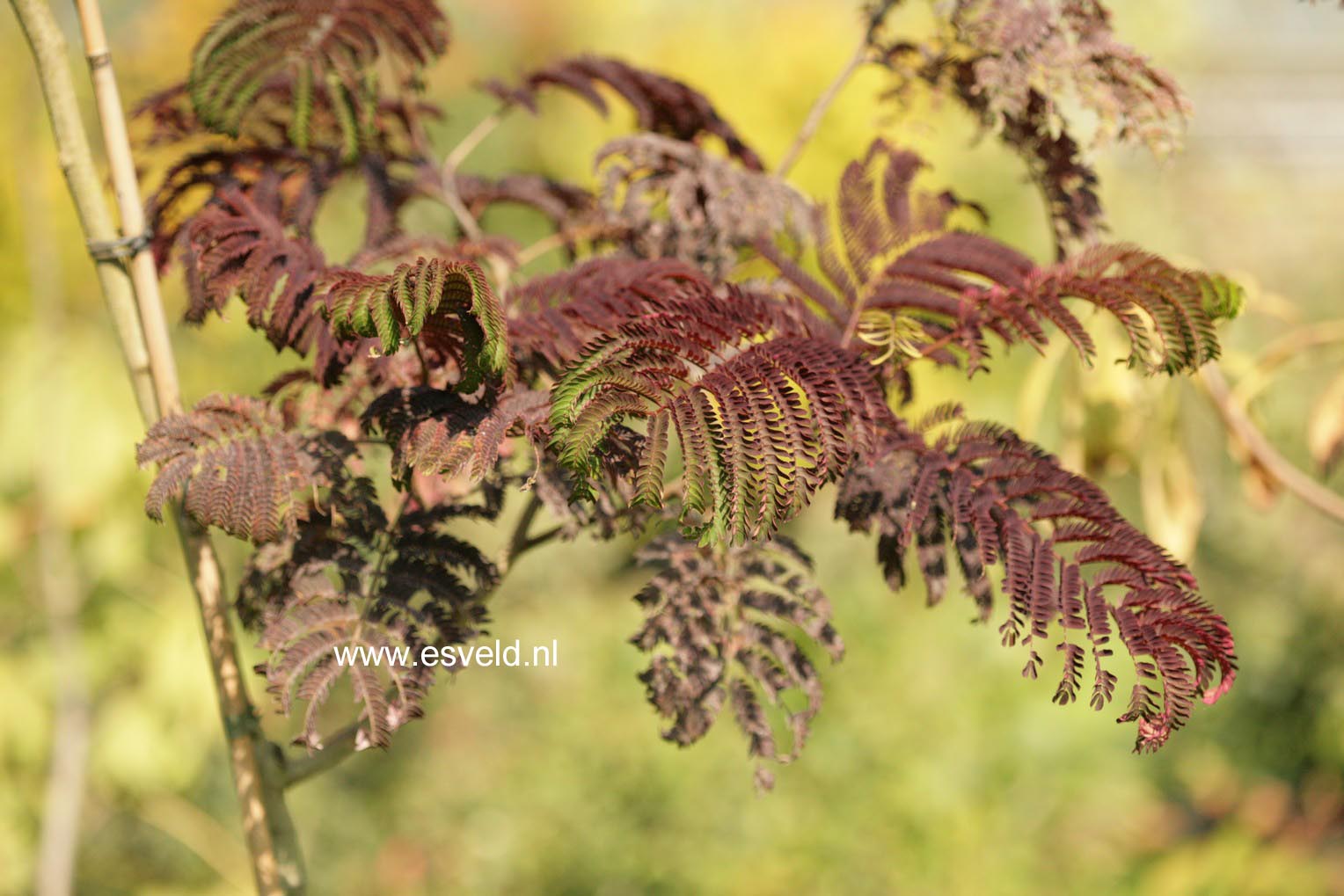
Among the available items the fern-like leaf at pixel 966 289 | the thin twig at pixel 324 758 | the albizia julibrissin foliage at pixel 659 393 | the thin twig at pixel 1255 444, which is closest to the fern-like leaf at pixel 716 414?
the albizia julibrissin foliage at pixel 659 393

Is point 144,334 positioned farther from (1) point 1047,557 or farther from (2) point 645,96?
(1) point 1047,557

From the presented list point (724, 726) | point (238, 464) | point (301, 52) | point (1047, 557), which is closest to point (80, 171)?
point (301, 52)

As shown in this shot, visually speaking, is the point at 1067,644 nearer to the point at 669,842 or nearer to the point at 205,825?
the point at 669,842

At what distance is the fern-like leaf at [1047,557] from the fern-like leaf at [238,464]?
0.30 metres

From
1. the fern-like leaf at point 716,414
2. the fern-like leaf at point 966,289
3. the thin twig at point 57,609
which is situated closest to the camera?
the fern-like leaf at point 716,414

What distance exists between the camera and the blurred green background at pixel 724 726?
5.37 feet

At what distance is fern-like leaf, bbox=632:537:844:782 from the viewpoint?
2.17ft

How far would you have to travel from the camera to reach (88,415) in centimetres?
157

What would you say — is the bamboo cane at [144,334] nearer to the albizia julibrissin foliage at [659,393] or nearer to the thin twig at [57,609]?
the albizia julibrissin foliage at [659,393]

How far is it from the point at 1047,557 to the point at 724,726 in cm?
201

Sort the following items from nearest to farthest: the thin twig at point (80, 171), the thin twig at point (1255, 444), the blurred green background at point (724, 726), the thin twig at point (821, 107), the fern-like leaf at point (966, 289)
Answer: the fern-like leaf at point (966, 289), the thin twig at point (80, 171), the thin twig at point (821, 107), the thin twig at point (1255, 444), the blurred green background at point (724, 726)

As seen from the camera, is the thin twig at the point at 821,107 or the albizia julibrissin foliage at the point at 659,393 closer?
the albizia julibrissin foliage at the point at 659,393

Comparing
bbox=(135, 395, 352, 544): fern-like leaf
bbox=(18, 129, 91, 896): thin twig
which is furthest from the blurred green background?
bbox=(135, 395, 352, 544): fern-like leaf

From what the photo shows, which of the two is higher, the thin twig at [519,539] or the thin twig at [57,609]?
the thin twig at [519,539]
